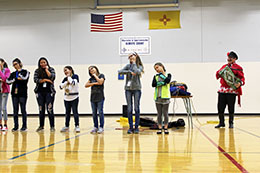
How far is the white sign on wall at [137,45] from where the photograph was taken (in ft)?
36.5

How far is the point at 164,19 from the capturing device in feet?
36.4

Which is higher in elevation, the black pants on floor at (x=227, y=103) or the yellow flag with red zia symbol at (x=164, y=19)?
the yellow flag with red zia symbol at (x=164, y=19)

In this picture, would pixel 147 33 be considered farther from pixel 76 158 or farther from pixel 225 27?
pixel 76 158

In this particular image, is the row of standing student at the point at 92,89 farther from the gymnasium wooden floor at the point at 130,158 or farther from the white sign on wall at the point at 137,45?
the white sign on wall at the point at 137,45

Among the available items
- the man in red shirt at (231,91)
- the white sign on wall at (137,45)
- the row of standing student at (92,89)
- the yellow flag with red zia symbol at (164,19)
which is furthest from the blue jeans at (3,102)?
the yellow flag with red zia symbol at (164,19)

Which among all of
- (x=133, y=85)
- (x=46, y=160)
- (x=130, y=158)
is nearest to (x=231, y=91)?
(x=133, y=85)

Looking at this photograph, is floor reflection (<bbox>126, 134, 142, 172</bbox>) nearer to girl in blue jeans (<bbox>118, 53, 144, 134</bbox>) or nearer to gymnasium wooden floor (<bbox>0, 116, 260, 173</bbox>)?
gymnasium wooden floor (<bbox>0, 116, 260, 173</bbox>)

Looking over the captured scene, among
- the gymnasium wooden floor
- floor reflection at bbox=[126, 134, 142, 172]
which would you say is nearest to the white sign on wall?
the gymnasium wooden floor

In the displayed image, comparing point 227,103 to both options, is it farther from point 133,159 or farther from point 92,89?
point 133,159

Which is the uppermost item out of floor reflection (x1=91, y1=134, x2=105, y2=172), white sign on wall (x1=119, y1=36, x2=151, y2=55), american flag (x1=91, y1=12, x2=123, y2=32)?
american flag (x1=91, y1=12, x2=123, y2=32)

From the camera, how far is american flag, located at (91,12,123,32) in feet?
36.3

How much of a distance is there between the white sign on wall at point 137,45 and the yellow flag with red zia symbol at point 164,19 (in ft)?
1.91

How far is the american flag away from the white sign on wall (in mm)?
576

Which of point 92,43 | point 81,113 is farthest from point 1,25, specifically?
point 81,113
